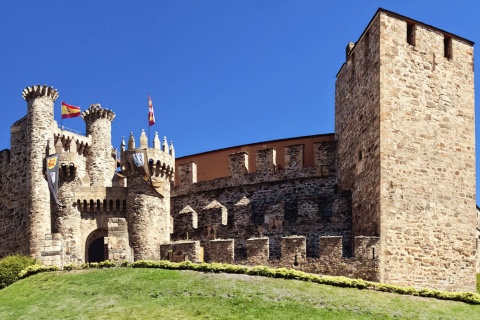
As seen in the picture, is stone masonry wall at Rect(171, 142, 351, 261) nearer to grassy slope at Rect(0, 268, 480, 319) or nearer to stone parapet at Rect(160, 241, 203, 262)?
stone parapet at Rect(160, 241, 203, 262)

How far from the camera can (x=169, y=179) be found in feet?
181

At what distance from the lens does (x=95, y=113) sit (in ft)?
217

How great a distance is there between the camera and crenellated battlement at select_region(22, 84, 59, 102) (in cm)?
5988

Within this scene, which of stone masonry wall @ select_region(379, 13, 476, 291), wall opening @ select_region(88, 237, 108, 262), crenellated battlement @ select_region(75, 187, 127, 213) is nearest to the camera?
stone masonry wall @ select_region(379, 13, 476, 291)

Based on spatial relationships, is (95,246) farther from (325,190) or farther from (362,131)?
(362,131)

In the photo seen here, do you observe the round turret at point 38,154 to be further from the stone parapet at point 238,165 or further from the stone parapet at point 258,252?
the stone parapet at point 258,252

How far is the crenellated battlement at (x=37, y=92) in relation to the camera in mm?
59875

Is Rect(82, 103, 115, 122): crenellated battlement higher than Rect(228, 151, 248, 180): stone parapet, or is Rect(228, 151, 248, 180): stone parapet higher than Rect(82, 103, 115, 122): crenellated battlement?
Rect(82, 103, 115, 122): crenellated battlement

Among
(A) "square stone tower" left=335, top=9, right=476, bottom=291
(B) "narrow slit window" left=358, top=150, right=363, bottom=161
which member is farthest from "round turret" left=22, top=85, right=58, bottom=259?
(B) "narrow slit window" left=358, top=150, right=363, bottom=161

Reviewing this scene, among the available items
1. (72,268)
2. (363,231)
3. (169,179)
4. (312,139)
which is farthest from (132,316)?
(312,139)

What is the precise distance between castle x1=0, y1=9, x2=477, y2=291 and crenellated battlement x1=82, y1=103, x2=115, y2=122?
581cm

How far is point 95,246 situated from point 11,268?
6769 millimetres

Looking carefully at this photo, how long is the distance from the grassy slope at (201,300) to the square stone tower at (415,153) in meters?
4.24

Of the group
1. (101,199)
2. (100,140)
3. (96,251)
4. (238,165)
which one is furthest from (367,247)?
(100,140)
